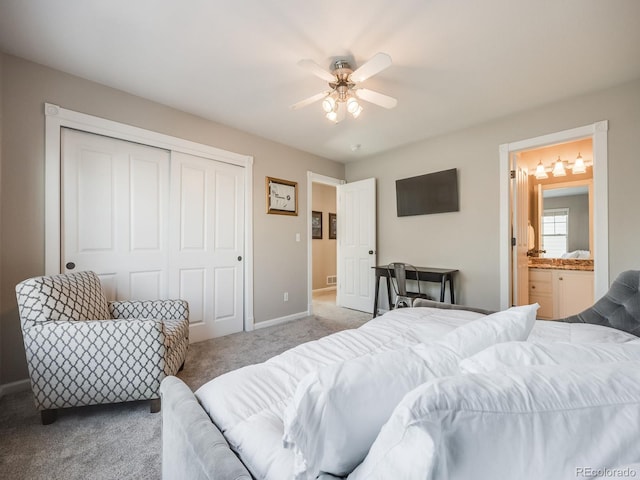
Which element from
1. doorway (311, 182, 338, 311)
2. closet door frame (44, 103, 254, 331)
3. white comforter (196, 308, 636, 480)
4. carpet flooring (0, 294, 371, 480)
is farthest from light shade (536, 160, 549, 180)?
carpet flooring (0, 294, 371, 480)

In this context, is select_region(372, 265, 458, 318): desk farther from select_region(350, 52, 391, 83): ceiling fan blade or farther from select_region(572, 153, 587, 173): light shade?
select_region(350, 52, 391, 83): ceiling fan blade

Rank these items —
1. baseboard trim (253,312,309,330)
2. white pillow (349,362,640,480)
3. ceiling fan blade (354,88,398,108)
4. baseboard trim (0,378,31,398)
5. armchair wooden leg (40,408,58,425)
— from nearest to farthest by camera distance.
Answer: white pillow (349,362,640,480)
armchair wooden leg (40,408,58,425)
baseboard trim (0,378,31,398)
ceiling fan blade (354,88,398,108)
baseboard trim (253,312,309,330)

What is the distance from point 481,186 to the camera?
334 cm

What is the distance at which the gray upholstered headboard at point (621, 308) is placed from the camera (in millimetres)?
1588

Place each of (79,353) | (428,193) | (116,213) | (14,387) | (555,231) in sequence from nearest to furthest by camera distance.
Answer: (79,353)
(14,387)
(116,213)
(428,193)
(555,231)

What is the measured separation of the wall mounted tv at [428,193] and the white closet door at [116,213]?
3.00 m

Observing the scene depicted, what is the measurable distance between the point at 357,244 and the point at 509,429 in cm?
419

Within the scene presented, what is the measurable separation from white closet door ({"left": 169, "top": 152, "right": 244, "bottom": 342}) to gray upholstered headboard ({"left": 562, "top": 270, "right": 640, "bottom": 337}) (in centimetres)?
316

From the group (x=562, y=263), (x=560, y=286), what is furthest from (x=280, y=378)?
(x=562, y=263)

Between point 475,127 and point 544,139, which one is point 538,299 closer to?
point 544,139

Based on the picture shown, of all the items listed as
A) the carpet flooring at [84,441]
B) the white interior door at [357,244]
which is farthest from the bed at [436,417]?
the white interior door at [357,244]

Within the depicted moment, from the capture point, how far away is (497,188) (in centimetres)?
322

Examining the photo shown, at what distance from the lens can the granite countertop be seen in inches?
136

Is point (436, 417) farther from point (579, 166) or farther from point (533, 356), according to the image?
point (579, 166)
